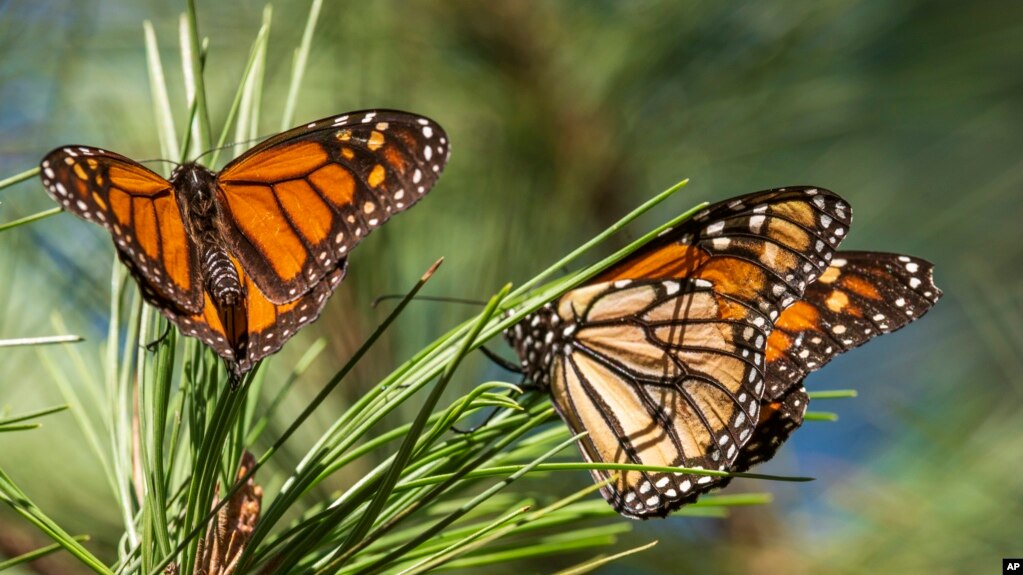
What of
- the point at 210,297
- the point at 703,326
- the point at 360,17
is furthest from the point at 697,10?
the point at 210,297

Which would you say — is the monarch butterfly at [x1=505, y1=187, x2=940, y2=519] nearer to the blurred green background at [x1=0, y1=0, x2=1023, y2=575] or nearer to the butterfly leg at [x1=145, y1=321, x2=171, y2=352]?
the blurred green background at [x1=0, y1=0, x2=1023, y2=575]

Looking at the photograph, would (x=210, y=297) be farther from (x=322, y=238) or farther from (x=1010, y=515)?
(x=1010, y=515)

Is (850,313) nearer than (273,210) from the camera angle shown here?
No

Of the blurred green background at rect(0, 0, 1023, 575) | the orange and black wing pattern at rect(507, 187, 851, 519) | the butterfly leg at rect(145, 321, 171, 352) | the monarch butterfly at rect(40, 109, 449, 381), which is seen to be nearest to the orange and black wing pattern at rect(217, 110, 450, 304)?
the monarch butterfly at rect(40, 109, 449, 381)

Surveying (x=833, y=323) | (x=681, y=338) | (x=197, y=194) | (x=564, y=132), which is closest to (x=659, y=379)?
(x=681, y=338)

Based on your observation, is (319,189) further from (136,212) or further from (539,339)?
(539,339)

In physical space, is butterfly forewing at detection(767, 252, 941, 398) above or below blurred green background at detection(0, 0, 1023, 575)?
below

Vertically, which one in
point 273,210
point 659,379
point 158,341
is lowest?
point 158,341

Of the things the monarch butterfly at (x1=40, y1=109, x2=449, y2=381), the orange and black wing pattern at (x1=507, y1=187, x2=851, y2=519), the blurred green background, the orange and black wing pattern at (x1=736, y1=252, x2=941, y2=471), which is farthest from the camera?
the blurred green background
